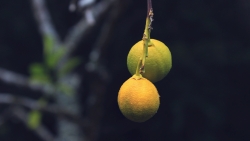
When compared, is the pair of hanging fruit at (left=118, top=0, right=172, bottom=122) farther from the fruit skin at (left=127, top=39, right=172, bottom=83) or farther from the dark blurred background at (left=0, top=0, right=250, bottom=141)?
the dark blurred background at (left=0, top=0, right=250, bottom=141)

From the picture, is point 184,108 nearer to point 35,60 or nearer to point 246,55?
point 246,55

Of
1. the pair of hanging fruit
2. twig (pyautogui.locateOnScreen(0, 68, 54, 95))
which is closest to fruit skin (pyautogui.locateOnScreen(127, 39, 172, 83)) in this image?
the pair of hanging fruit

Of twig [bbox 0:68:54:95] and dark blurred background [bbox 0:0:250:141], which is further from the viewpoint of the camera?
dark blurred background [bbox 0:0:250:141]

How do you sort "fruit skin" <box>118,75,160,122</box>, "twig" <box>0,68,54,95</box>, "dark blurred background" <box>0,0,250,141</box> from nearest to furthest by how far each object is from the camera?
1. "fruit skin" <box>118,75,160,122</box>
2. "twig" <box>0,68,54,95</box>
3. "dark blurred background" <box>0,0,250,141</box>

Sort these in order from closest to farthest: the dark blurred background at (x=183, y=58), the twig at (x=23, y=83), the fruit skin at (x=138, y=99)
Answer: the fruit skin at (x=138, y=99) → the twig at (x=23, y=83) → the dark blurred background at (x=183, y=58)

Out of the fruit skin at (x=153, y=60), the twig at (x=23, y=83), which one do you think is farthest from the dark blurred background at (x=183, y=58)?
the fruit skin at (x=153, y=60)

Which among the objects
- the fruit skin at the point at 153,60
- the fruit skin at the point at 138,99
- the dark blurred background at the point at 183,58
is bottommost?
the fruit skin at the point at 138,99

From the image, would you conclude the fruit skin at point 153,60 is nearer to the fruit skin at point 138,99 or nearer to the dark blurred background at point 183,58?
the fruit skin at point 138,99

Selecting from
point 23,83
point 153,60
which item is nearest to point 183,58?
point 23,83

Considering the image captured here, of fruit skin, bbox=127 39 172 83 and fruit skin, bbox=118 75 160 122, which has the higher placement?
fruit skin, bbox=127 39 172 83
